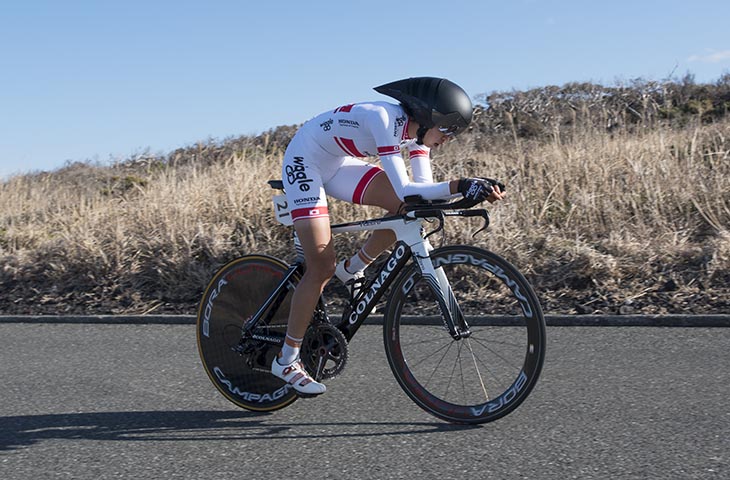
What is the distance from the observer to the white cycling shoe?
14.9ft

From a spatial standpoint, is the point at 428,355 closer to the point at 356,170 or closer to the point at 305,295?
the point at 305,295

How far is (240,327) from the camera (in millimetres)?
5008

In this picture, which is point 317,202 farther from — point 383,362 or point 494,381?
point 383,362

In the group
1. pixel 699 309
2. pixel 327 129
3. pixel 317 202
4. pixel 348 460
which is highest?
pixel 327 129

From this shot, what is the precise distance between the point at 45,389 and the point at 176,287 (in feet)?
10.2

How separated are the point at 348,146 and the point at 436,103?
556 mm

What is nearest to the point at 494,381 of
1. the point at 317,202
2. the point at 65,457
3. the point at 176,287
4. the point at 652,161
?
the point at 317,202

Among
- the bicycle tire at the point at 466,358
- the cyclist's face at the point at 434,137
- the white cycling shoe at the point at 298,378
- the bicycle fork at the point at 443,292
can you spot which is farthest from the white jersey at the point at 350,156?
the white cycling shoe at the point at 298,378

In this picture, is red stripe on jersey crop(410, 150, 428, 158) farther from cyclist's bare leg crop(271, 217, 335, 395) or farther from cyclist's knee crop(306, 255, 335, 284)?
cyclist's knee crop(306, 255, 335, 284)

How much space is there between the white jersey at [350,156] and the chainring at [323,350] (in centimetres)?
64

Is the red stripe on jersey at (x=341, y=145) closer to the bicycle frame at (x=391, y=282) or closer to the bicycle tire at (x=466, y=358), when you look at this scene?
the bicycle frame at (x=391, y=282)

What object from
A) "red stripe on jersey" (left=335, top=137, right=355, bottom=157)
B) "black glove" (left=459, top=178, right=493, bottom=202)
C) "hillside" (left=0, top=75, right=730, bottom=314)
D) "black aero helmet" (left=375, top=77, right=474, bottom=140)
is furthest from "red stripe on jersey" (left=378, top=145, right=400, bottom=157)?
"hillside" (left=0, top=75, right=730, bottom=314)

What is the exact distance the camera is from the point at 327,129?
4.61 meters

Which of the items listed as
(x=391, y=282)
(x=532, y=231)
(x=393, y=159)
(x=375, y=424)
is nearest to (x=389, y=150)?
(x=393, y=159)
